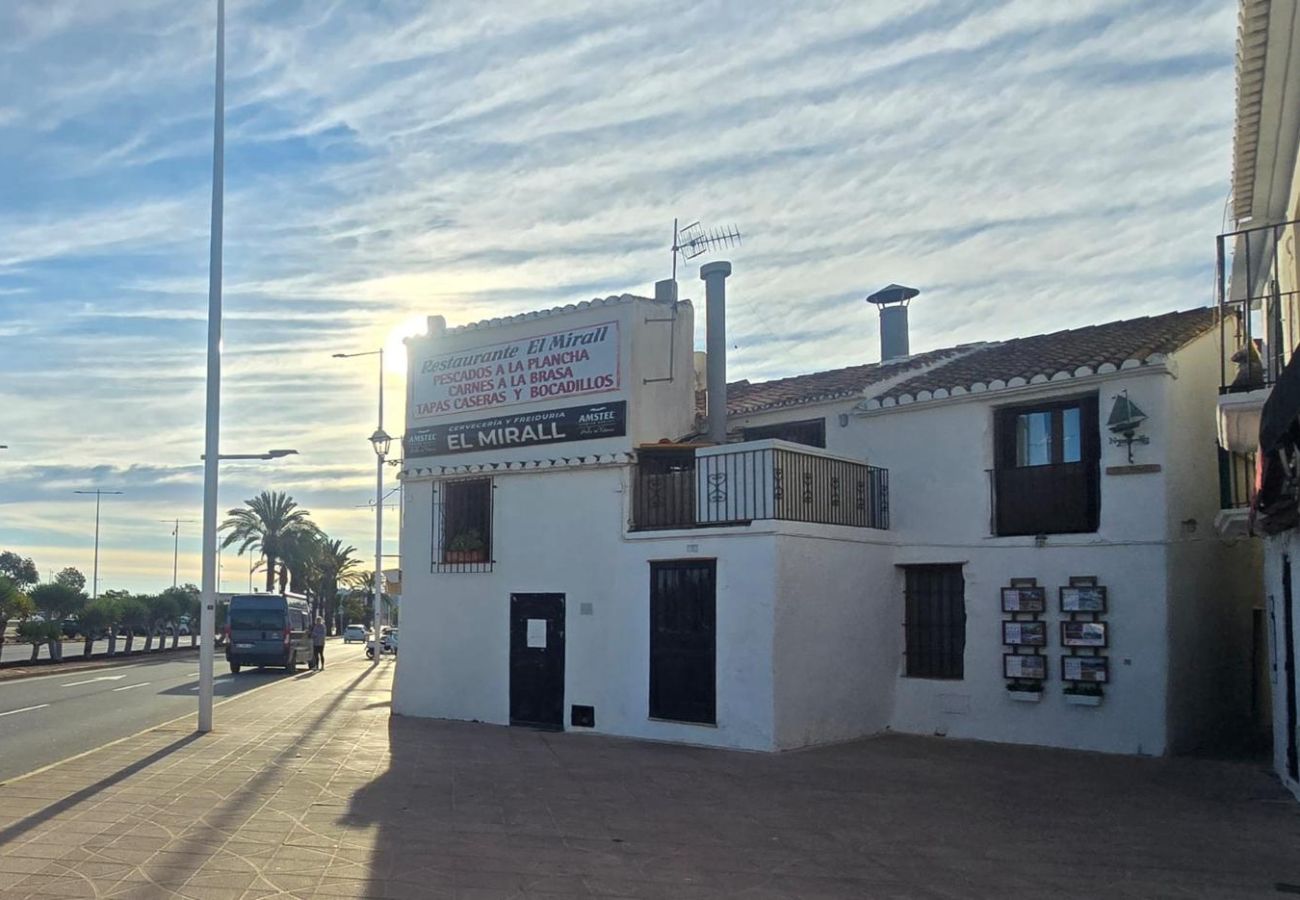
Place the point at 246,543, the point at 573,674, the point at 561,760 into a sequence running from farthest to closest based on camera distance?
the point at 246,543
the point at 573,674
the point at 561,760

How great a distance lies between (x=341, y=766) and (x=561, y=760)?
2.45 m

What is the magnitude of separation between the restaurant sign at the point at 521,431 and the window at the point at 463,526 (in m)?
0.61

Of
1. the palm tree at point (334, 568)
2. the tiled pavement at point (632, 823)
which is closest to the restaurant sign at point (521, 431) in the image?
the tiled pavement at point (632, 823)

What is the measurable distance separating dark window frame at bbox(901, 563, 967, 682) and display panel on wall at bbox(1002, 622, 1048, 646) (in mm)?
727

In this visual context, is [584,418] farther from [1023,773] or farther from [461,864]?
[461,864]

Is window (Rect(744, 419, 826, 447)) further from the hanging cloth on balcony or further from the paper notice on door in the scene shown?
the hanging cloth on balcony

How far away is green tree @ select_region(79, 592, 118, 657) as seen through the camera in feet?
121

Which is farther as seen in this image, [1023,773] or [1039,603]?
[1039,603]

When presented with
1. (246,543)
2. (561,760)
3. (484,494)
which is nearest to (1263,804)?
(561,760)

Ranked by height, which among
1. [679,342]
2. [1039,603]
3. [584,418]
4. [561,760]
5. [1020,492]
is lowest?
[561,760]

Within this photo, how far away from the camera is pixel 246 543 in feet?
177

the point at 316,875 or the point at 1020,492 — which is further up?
the point at 1020,492

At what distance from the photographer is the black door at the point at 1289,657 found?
33.3 ft

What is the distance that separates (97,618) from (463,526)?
2595 cm
